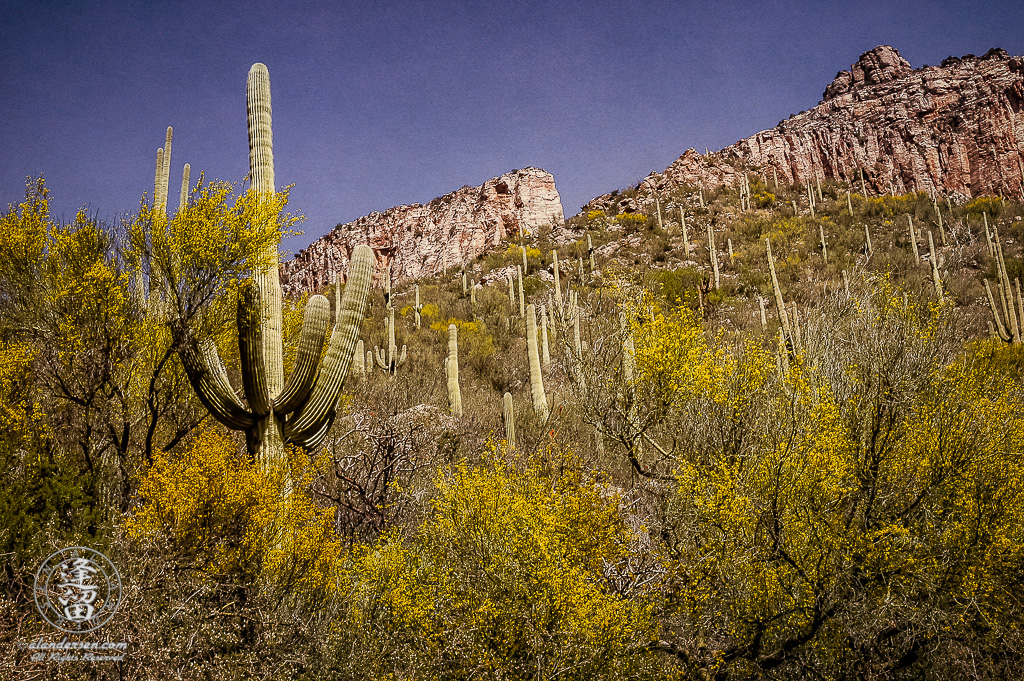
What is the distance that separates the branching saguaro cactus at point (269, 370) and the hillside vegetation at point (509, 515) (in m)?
0.26

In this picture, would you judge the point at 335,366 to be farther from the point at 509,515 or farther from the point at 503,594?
the point at 503,594

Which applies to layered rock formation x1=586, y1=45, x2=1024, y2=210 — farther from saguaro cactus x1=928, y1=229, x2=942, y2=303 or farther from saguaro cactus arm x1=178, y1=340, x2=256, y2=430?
saguaro cactus arm x1=178, y1=340, x2=256, y2=430

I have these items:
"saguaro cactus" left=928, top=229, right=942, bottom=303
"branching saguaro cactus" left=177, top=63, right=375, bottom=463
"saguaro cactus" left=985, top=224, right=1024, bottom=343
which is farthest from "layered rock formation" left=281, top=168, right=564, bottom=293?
"branching saguaro cactus" left=177, top=63, right=375, bottom=463

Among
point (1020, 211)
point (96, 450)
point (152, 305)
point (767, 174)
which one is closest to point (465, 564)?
point (96, 450)

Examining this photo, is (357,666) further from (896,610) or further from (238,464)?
(896,610)

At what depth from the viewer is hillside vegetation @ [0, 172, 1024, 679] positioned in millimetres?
4445

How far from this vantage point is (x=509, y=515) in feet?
16.2

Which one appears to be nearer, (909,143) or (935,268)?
(935,268)

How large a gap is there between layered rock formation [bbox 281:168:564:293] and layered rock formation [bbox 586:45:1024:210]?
6948mm

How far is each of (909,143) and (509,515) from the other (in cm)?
4752

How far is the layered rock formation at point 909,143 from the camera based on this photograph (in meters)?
37.3

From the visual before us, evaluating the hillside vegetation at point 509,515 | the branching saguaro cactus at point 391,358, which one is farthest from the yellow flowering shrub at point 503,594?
the branching saguaro cactus at point 391,358

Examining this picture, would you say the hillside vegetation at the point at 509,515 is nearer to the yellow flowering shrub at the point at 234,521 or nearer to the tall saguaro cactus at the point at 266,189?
the yellow flowering shrub at the point at 234,521

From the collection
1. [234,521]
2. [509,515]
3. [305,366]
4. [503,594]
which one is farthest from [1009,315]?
[234,521]
